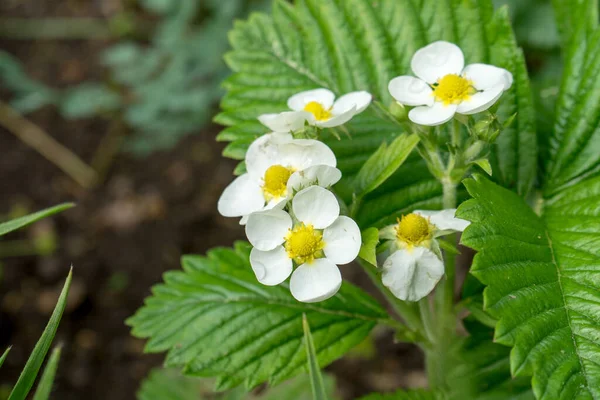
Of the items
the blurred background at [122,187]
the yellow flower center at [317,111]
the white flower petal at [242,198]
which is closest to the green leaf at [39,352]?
the white flower petal at [242,198]

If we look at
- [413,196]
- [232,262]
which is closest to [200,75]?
[232,262]

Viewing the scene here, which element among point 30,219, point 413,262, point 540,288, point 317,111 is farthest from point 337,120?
point 30,219

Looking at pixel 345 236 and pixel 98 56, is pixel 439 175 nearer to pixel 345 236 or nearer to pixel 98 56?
pixel 345 236

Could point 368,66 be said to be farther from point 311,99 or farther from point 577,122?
point 577,122

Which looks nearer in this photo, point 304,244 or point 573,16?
point 304,244

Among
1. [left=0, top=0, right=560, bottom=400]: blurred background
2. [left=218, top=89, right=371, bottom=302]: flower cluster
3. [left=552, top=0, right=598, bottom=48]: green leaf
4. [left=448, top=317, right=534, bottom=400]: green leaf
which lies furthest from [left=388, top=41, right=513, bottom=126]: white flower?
[left=0, top=0, right=560, bottom=400]: blurred background

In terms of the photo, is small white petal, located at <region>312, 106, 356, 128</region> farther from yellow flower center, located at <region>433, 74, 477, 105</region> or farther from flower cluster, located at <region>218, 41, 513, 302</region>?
yellow flower center, located at <region>433, 74, 477, 105</region>

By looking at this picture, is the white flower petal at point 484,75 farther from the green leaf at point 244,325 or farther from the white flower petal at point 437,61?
the green leaf at point 244,325
